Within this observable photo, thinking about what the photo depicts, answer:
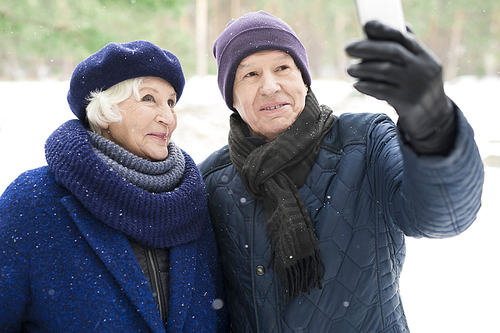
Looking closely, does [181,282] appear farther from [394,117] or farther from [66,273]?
[394,117]

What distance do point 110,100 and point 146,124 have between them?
0.63 ft

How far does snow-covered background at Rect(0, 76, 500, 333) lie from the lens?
13.3ft

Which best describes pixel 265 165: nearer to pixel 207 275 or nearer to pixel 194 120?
pixel 207 275

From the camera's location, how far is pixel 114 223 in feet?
4.84

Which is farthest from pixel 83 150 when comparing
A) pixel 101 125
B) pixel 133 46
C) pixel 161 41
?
pixel 161 41

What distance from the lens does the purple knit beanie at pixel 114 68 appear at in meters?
1.65

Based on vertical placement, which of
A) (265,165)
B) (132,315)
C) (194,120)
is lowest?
(132,315)

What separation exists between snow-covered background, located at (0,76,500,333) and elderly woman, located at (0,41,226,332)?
3178 mm

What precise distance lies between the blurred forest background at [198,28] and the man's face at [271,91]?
4.73 meters

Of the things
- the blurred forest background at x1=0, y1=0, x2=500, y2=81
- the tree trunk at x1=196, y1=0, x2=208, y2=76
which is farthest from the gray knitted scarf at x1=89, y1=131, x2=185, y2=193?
the tree trunk at x1=196, y1=0, x2=208, y2=76

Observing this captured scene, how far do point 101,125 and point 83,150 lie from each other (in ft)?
0.92

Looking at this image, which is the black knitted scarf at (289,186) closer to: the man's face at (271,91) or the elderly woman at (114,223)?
the man's face at (271,91)

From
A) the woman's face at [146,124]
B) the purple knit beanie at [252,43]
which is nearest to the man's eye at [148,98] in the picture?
the woman's face at [146,124]

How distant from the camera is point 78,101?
5.74ft
